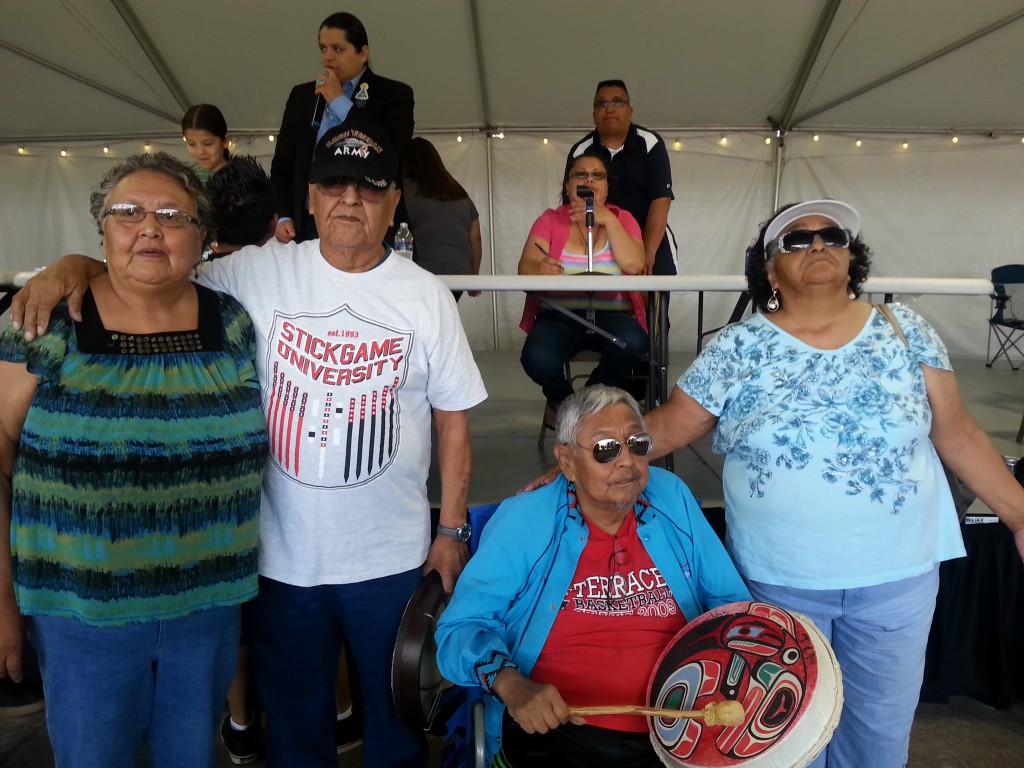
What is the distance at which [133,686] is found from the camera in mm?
1298

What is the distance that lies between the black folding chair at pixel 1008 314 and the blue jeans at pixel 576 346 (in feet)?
13.8

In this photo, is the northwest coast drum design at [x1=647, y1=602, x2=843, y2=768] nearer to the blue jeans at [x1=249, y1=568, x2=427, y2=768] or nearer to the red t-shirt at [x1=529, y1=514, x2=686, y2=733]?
the red t-shirt at [x1=529, y1=514, x2=686, y2=733]

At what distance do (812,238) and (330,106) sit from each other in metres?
1.71

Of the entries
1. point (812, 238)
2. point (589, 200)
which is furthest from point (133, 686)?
point (589, 200)

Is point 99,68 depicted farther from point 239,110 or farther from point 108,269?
point 108,269

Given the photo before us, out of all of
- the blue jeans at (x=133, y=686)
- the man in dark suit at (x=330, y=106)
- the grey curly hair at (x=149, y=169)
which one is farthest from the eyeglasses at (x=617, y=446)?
the man in dark suit at (x=330, y=106)

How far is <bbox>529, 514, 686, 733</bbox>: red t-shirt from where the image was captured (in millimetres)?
1588

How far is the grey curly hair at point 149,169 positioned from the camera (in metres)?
1.30

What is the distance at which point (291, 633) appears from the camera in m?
1.56

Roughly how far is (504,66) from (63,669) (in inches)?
252

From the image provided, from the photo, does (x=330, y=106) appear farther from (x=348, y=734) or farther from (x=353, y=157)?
(x=348, y=734)

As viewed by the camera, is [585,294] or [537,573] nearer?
[537,573]

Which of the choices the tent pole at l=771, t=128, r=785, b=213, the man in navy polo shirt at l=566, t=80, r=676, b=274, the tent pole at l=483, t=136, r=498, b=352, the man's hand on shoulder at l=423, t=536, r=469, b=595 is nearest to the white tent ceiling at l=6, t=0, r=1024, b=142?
the tent pole at l=771, t=128, r=785, b=213

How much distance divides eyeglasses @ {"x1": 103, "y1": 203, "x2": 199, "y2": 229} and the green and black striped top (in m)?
0.16
